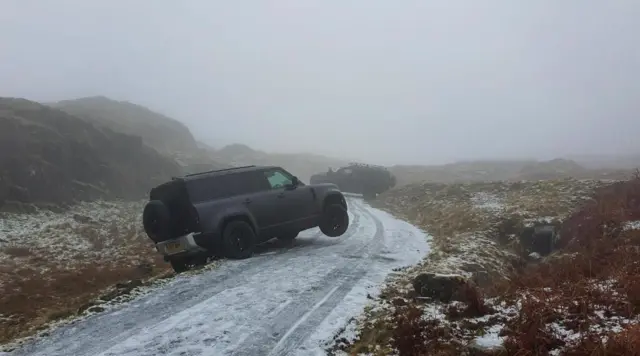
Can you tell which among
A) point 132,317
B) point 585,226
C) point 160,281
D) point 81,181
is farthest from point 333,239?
point 81,181

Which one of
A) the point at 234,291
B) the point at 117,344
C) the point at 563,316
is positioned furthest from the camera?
the point at 234,291

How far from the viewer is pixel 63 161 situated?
2573 cm

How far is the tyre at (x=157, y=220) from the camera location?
35.1 feet

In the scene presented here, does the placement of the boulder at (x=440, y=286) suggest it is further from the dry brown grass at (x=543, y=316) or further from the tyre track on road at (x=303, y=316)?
the tyre track on road at (x=303, y=316)

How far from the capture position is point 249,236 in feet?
38.3

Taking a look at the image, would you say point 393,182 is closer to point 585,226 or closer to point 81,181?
point 81,181

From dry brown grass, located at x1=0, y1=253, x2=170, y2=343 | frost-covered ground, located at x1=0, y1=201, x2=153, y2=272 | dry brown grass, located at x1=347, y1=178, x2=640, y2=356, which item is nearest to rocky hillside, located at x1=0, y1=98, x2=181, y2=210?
frost-covered ground, located at x1=0, y1=201, x2=153, y2=272

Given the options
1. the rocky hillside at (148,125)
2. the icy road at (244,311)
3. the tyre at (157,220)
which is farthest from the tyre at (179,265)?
the rocky hillside at (148,125)

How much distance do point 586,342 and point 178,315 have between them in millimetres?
5514

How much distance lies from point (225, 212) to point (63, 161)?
18922mm

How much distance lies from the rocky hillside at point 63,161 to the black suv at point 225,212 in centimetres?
1324

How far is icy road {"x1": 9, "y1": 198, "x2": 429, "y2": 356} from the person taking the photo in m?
5.93

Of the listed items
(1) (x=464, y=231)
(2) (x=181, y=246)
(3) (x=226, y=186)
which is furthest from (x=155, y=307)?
(1) (x=464, y=231)

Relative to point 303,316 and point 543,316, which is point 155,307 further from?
point 543,316
